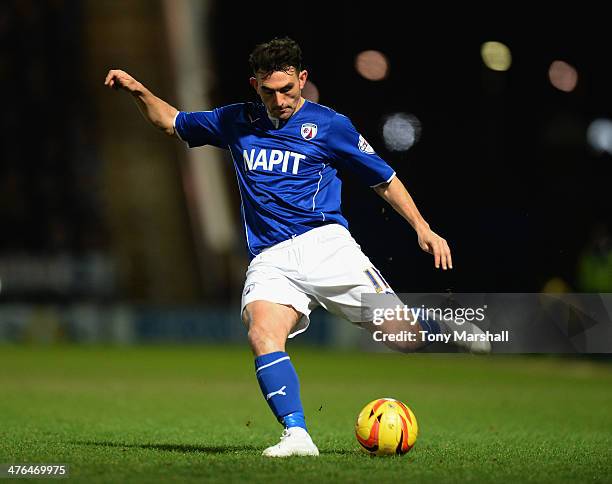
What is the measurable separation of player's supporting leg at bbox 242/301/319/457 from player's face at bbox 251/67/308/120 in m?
1.11

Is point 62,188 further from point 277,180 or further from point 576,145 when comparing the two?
point 277,180

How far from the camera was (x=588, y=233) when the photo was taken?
23500 mm

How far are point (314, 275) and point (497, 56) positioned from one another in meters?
16.8

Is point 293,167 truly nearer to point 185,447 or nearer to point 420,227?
point 420,227

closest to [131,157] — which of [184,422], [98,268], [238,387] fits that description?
[98,268]

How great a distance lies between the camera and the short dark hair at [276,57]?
6.37 metres

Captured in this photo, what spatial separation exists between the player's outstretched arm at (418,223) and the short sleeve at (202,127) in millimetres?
1005

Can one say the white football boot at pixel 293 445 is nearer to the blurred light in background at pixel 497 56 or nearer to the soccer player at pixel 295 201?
the soccer player at pixel 295 201

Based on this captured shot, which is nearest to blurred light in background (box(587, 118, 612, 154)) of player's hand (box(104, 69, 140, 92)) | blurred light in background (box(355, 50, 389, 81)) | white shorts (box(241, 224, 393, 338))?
blurred light in background (box(355, 50, 389, 81))

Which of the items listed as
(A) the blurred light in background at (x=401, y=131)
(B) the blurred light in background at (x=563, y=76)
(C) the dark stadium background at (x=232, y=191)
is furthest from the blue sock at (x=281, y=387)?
(B) the blurred light in background at (x=563, y=76)

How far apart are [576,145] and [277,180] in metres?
20.6

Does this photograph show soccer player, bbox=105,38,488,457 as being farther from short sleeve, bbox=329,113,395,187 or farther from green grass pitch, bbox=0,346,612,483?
green grass pitch, bbox=0,346,612,483

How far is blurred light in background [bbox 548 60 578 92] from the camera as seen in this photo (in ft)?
79.3

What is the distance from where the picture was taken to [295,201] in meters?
6.64
